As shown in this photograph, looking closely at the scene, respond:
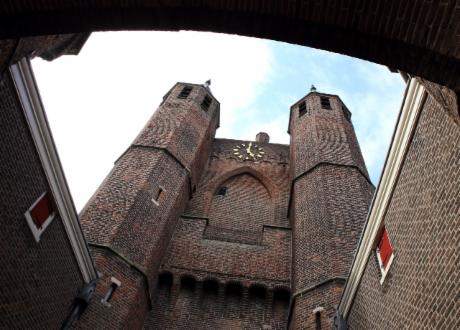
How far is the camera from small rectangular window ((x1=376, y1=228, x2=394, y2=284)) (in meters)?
6.62

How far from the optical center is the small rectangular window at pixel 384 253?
6.62 metres

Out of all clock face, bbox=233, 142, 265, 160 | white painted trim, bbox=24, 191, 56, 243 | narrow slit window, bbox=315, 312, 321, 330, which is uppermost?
clock face, bbox=233, 142, 265, 160

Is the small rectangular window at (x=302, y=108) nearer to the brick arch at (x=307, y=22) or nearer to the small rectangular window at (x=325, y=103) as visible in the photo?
the small rectangular window at (x=325, y=103)

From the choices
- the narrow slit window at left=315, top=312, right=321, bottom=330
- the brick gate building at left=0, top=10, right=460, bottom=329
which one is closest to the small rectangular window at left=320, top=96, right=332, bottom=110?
the brick gate building at left=0, top=10, right=460, bottom=329

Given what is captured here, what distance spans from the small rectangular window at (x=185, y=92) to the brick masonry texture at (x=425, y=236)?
47.3 ft

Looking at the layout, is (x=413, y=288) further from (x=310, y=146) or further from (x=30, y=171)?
(x=310, y=146)

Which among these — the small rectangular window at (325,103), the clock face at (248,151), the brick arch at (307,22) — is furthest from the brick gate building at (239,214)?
the clock face at (248,151)

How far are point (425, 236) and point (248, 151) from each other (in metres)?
15.9

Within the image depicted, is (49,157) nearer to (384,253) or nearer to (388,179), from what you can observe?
(388,179)

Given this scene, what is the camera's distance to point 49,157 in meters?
7.65

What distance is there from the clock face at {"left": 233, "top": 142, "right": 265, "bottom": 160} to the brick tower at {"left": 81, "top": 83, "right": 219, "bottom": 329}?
271 centimetres

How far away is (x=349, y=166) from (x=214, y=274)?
5786mm

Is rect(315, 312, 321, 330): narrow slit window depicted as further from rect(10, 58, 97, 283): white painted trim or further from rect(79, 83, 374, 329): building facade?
rect(10, 58, 97, 283): white painted trim

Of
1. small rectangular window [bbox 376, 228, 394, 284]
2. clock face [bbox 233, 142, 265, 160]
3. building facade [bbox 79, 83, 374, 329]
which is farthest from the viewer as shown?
clock face [bbox 233, 142, 265, 160]
